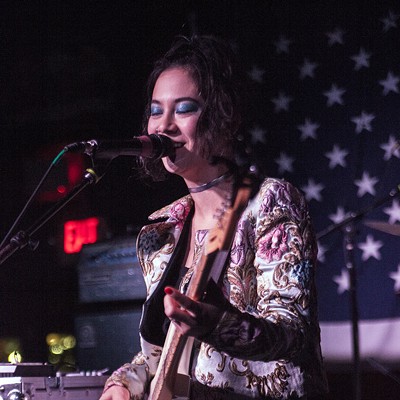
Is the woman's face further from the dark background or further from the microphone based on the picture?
the dark background

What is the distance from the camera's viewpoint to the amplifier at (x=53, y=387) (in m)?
2.83

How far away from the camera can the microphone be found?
228 centimetres

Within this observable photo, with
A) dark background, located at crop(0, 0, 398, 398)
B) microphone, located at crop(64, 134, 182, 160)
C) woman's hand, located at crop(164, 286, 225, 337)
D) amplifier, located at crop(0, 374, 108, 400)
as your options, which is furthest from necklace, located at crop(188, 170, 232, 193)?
dark background, located at crop(0, 0, 398, 398)

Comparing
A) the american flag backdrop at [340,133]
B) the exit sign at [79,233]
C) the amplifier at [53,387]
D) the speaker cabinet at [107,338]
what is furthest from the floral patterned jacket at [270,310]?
the exit sign at [79,233]

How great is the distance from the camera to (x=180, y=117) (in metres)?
2.44

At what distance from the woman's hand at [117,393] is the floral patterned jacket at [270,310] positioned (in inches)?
0.7

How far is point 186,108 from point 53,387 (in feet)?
4.07

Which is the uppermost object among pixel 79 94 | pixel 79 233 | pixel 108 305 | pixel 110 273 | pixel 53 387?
pixel 79 94

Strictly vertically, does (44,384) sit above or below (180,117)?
below

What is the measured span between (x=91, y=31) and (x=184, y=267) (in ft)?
12.8

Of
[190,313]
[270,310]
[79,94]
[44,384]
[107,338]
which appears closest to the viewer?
[190,313]

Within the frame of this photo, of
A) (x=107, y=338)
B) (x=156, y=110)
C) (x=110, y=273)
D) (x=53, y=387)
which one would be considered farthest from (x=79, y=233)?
(x=156, y=110)

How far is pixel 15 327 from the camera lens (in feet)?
19.0

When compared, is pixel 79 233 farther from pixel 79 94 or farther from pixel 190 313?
pixel 190 313
